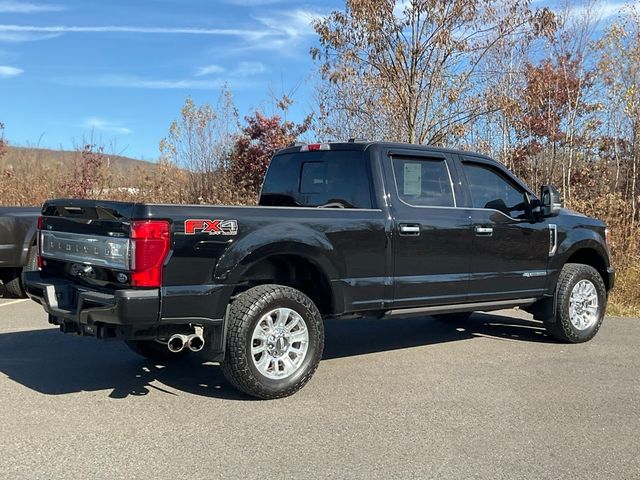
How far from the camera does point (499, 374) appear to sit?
5789mm

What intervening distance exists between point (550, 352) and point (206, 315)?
393 centimetres

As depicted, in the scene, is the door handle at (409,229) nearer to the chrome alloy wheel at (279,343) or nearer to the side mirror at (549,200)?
the chrome alloy wheel at (279,343)

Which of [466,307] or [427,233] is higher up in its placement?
[427,233]

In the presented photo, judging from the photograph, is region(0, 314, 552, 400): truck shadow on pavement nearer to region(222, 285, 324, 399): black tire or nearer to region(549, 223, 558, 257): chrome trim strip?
region(222, 285, 324, 399): black tire

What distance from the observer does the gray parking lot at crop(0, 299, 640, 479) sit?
3.75 metres

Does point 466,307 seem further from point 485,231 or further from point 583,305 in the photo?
point 583,305

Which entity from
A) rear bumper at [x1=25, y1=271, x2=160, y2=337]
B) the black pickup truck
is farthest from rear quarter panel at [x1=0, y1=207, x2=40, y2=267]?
rear bumper at [x1=25, y1=271, x2=160, y2=337]

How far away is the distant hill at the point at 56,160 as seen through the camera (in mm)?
18891

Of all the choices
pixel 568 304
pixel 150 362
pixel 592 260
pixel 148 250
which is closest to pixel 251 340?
pixel 148 250

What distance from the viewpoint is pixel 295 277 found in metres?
5.40

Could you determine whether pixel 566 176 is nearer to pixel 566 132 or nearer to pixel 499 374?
pixel 566 132

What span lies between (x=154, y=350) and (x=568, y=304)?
14.4 feet

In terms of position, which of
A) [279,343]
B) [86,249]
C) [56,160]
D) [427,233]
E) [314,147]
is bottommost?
[279,343]

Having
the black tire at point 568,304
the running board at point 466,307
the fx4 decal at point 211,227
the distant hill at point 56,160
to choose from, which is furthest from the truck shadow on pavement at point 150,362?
the distant hill at point 56,160
